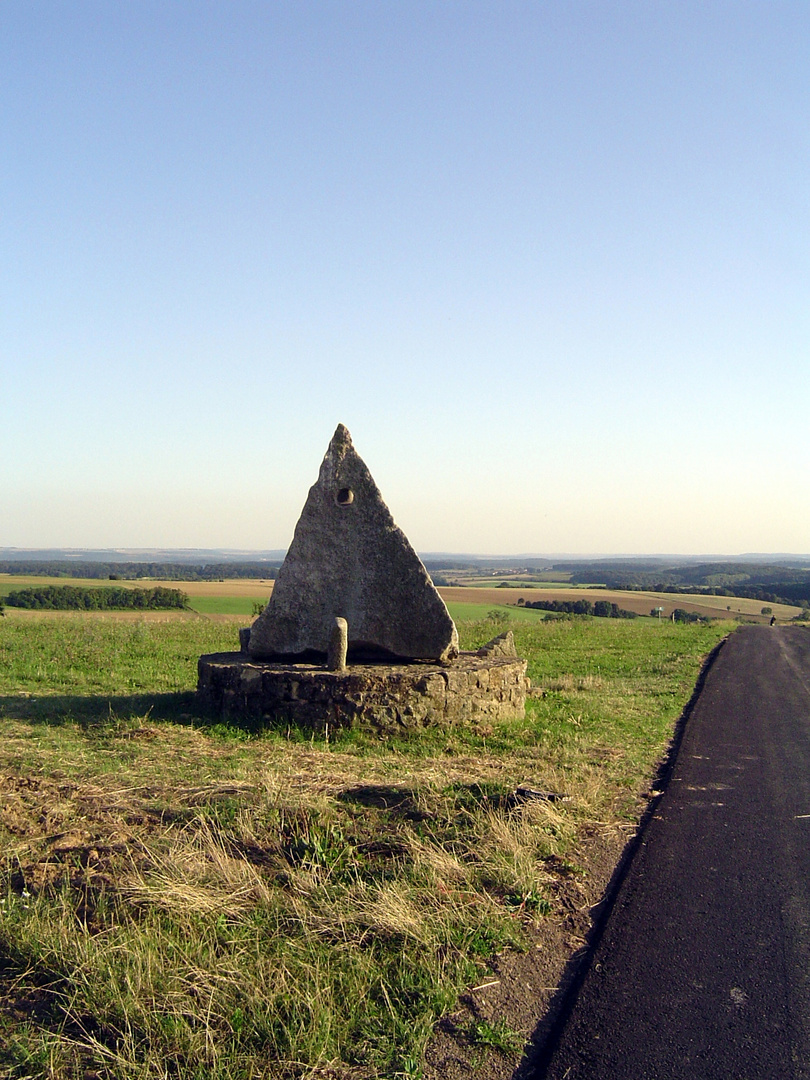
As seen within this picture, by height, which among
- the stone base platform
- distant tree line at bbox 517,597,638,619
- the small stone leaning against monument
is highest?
the small stone leaning against monument

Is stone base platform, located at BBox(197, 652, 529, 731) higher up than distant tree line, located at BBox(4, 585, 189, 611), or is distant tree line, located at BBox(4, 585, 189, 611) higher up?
stone base platform, located at BBox(197, 652, 529, 731)

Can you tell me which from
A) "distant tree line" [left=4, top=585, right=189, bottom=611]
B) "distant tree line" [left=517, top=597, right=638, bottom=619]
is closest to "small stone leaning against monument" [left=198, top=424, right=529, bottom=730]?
"distant tree line" [left=4, top=585, right=189, bottom=611]

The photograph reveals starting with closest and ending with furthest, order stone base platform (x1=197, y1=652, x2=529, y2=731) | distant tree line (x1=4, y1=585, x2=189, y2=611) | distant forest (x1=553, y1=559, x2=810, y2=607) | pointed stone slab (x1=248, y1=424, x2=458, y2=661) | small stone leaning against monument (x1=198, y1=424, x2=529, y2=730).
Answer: stone base platform (x1=197, y1=652, x2=529, y2=731) < small stone leaning against monument (x1=198, y1=424, x2=529, y2=730) < pointed stone slab (x1=248, y1=424, x2=458, y2=661) < distant tree line (x1=4, y1=585, x2=189, y2=611) < distant forest (x1=553, y1=559, x2=810, y2=607)

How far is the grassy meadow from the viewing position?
3.46 meters

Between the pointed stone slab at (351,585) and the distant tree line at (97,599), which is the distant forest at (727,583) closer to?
the distant tree line at (97,599)

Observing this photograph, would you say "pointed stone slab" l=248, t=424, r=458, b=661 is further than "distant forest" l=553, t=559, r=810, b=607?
No

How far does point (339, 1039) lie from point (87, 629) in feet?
63.0

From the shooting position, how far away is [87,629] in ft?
68.4

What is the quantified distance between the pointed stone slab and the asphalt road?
3666 mm

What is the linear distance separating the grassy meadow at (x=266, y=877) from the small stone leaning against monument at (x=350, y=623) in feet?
1.52

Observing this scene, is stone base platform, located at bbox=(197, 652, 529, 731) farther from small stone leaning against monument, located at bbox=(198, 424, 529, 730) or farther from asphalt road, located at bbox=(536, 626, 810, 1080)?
asphalt road, located at bbox=(536, 626, 810, 1080)

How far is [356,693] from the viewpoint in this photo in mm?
9430

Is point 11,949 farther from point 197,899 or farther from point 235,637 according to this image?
point 235,637

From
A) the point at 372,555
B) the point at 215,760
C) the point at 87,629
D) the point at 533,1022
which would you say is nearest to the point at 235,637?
the point at 87,629
